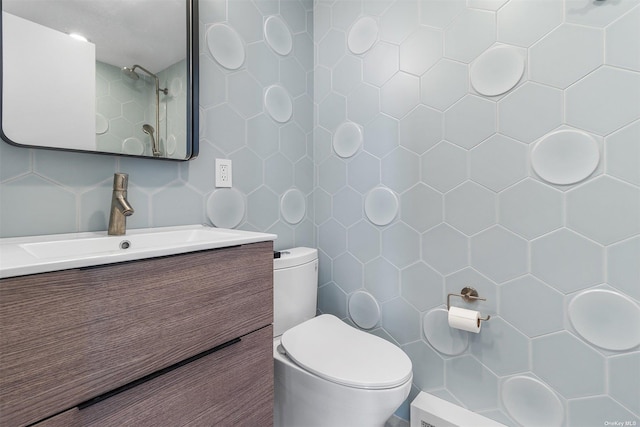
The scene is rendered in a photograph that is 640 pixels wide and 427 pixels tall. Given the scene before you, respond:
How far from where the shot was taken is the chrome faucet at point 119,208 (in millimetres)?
850

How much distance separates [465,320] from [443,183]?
20.9 inches

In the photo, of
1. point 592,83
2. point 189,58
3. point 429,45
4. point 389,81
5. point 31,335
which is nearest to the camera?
point 31,335

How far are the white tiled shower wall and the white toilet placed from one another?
A: 0.25 metres

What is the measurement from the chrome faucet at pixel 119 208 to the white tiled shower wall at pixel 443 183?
0.23ft

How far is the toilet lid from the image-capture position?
0.91 m

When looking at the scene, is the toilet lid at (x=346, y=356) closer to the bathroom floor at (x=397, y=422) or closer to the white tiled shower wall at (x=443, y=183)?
the white tiled shower wall at (x=443, y=183)

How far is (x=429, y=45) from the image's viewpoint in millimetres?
1229

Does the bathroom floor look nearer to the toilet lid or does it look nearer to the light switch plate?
the toilet lid

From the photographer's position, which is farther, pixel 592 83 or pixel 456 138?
pixel 456 138

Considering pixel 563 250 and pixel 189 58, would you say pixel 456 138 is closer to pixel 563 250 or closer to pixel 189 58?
pixel 563 250

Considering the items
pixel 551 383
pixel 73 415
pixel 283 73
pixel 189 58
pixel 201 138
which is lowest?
pixel 551 383

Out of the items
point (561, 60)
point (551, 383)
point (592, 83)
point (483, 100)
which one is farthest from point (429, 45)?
point (551, 383)

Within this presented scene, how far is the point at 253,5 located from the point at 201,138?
0.69 m

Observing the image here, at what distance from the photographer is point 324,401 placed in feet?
3.10
